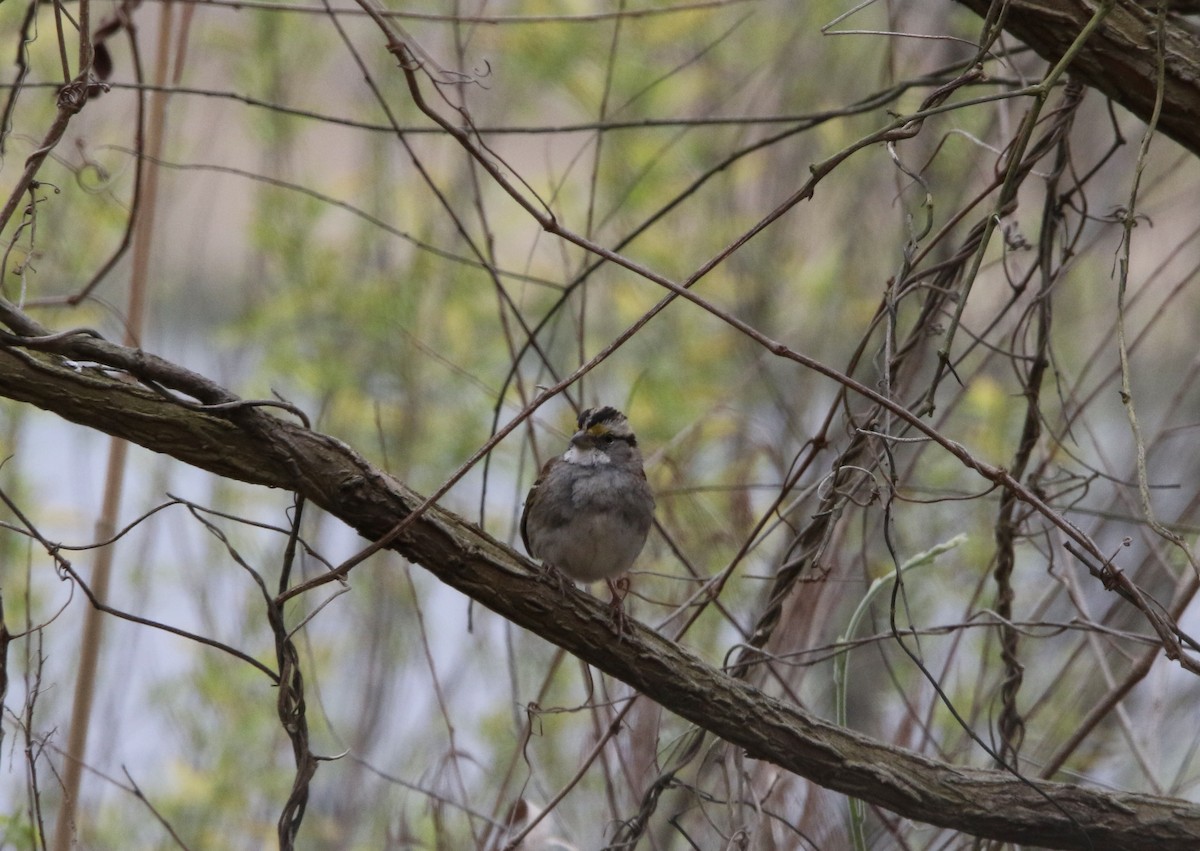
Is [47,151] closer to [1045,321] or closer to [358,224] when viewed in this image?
[1045,321]

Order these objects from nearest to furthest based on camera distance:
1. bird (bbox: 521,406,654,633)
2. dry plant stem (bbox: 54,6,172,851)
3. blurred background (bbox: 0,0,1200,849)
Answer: dry plant stem (bbox: 54,6,172,851), bird (bbox: 521,406,654,633), blurred background (bbox: 0,0,1200,849)

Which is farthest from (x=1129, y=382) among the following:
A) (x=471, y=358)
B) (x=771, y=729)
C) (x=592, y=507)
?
(x=471, y=358)

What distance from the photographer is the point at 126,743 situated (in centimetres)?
653

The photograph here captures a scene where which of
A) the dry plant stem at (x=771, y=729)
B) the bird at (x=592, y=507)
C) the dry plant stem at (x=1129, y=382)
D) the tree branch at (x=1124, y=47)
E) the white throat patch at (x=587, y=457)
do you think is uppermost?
the tree branch at (x=1124, y=47)

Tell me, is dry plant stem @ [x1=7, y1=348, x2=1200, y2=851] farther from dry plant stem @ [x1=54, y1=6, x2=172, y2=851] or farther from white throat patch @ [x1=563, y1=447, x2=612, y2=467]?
white throat patch @ [x1=563, y1=447, x2=612, y2=467]

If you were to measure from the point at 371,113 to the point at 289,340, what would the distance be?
1.31m

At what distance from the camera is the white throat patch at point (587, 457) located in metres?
3.88

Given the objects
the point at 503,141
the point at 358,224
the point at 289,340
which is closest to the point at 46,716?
the point at 289,340

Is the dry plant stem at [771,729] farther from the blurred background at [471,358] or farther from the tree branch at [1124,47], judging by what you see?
the blurred background at [471,358]

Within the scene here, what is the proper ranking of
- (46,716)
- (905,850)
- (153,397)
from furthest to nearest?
(46,716), (905,850), (153,397)

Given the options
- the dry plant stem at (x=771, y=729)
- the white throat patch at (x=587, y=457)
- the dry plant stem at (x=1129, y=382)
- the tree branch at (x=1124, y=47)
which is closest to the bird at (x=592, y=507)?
the white throat patch at (x=587, y=457)

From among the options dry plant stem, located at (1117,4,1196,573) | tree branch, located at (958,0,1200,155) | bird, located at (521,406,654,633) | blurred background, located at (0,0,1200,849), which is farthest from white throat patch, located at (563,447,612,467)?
dry plant stem, located at (1117,4,1196,573)

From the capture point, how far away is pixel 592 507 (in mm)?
3770

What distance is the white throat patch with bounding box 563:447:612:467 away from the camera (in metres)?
3.88
